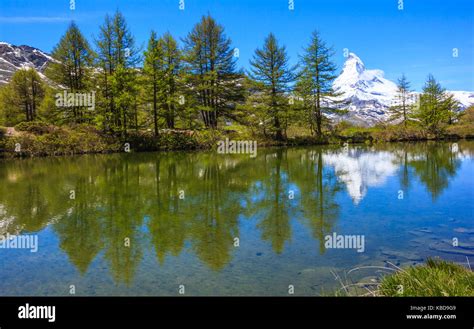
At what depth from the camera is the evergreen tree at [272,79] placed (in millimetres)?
36594

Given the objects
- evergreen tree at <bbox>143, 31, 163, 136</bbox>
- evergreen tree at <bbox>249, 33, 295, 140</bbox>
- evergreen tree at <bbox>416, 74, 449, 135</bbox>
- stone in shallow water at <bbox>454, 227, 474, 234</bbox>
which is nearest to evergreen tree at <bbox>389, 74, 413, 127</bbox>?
evergreen tree at <bbox>416, 74, 449, 135</bbox>

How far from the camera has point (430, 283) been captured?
411 cm

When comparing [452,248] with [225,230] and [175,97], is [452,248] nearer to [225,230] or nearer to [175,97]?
[225,230]

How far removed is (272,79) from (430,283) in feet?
113

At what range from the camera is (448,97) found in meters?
46.7

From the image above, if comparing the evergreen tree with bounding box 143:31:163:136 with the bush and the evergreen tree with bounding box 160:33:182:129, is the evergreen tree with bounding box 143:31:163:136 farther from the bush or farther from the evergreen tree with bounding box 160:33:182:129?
the bush

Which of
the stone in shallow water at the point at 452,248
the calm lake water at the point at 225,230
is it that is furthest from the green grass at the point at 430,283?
the stone in shallow water at the point at 452,248

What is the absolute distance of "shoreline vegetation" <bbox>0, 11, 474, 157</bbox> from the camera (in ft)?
104

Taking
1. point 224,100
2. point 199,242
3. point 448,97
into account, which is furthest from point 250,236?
point 448,97

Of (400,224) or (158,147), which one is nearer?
(400,224)

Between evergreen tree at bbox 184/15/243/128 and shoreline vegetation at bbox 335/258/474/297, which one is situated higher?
evergreen tree at bbox 184/15/243/128

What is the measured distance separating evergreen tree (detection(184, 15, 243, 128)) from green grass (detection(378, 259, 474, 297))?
3327 centimetres

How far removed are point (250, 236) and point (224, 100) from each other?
33.6m

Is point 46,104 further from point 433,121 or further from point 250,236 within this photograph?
point 433,121
